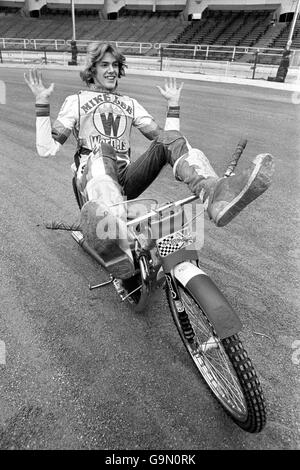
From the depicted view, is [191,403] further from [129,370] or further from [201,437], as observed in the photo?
[129,370]

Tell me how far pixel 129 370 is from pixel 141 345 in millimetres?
200

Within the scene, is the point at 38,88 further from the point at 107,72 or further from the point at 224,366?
the point at 224,366

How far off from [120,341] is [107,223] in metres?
0.89

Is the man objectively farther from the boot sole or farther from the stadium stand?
the stadium stand

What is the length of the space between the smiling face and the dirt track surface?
1481 mm

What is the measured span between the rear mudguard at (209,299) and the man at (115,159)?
0.30 m

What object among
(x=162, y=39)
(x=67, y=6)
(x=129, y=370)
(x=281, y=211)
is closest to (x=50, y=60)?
(x=162, y=39)

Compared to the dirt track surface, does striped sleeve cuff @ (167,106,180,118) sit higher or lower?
higher

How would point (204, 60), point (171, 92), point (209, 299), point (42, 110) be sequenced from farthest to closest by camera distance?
point (204, 60) → point (171, 92) → point (42, 110) → point (209, 299)

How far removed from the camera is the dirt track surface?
1.61m

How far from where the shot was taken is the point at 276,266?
2.84 meters

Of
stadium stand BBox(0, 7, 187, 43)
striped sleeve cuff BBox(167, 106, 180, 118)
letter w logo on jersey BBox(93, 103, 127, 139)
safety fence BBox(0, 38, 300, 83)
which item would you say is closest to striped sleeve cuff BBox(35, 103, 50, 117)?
letter w logo on jersey BBox(93, 103, 127, 139)

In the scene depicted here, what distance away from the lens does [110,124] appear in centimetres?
257

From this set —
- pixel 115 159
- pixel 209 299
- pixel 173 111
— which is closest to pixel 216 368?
pixel 209 299
